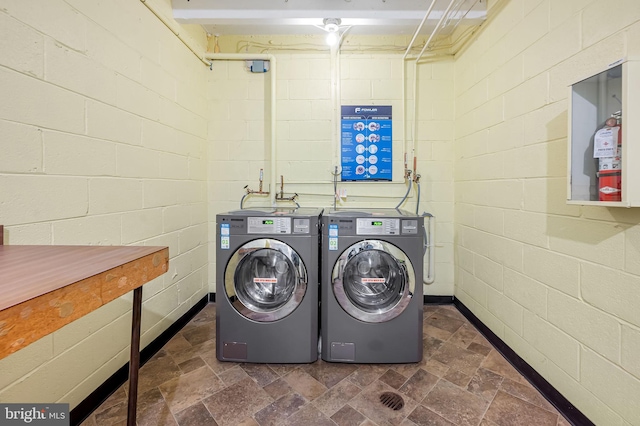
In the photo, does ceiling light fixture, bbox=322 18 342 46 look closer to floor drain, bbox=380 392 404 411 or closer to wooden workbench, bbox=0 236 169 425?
wooden workbench, bbox=0 236 169 425

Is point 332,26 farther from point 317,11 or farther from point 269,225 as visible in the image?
point 269,225

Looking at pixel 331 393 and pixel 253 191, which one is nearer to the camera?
pixel 331 393

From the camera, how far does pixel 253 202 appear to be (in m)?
2.77

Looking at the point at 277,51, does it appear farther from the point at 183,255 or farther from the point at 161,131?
the point at 183,255

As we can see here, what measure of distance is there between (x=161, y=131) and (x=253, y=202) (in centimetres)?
107

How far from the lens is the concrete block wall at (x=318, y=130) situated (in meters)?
2.69

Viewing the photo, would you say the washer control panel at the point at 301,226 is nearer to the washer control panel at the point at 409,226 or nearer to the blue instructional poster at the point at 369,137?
the washer control panel at the point at 409,226

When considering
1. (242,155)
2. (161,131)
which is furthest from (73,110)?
(242,155)

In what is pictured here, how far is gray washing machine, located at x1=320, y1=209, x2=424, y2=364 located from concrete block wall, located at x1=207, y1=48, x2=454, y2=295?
3.30 feet

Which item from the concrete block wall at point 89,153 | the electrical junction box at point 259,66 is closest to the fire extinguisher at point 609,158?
the concrete block wall at point 89,153

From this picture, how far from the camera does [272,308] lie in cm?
178

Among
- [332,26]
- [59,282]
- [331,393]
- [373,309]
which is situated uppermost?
[332,26]

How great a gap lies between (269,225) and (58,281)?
1181 millimetres

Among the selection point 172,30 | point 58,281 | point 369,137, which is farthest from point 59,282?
point 369,137
